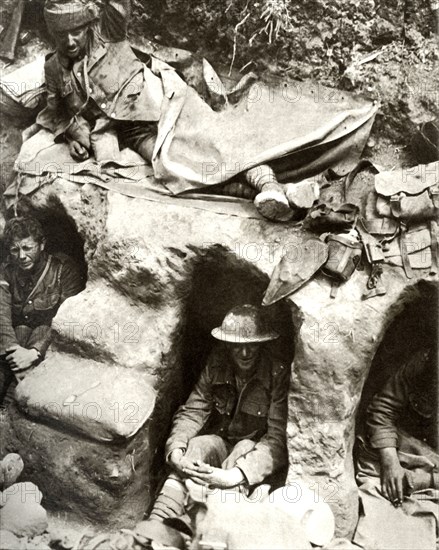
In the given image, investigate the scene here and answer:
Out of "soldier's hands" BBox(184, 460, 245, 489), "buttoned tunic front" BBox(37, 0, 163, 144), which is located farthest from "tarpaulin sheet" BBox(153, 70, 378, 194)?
"soldier's hands" BBox(184, 460, 245, 489)

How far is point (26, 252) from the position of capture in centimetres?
562

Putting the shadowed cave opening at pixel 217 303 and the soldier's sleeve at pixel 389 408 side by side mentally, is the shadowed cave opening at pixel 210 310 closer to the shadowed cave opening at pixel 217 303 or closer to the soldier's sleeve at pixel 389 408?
the shadowed cave opening at pixel 217 303

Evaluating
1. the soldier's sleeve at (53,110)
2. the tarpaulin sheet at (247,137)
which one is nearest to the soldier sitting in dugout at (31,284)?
the tarpaulin sheet at (247,137)

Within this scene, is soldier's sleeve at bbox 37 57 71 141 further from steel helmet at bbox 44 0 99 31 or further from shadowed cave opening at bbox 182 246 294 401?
shadowed cave opening at bbox 182 246 294 401

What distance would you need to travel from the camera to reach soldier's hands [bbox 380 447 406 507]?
469 centimetres

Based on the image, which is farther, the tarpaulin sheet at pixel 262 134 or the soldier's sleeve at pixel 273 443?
the tarpaulin sheet at pixel 262 134

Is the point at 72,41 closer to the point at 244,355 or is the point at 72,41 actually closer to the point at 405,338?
the point at 244,355

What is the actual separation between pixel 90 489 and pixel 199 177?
2218 mm

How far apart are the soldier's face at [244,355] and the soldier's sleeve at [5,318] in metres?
1.70

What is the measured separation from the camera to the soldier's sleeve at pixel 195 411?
497 cm

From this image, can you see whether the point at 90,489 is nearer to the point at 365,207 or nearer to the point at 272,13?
the point at 365,207

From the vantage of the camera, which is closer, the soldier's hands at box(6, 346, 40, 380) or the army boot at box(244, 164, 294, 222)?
→ the army boot at box(244, 164, 294, 222)

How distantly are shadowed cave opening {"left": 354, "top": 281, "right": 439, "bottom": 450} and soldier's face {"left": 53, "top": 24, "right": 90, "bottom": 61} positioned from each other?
9.74 ft

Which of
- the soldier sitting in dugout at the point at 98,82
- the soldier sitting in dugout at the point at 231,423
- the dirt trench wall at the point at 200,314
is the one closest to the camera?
the dirt trench wall at the point at 200,314
